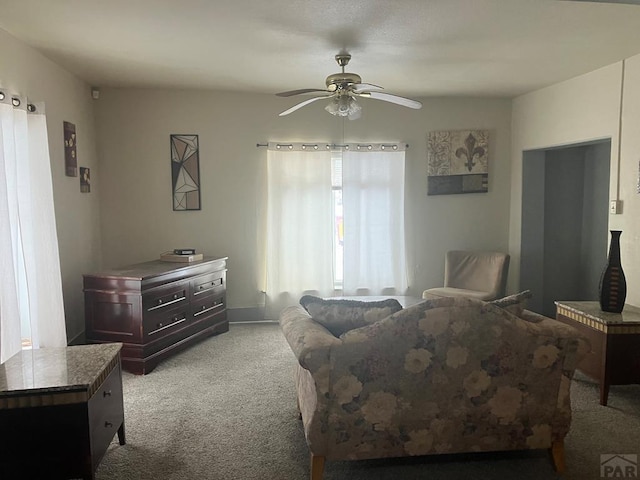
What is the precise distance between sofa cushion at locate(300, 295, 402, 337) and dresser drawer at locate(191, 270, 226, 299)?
7.69ft

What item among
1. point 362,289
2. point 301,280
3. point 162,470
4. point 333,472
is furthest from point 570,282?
point 162,470

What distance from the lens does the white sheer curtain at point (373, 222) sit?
207 inches

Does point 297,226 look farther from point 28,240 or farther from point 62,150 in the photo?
point 28,240

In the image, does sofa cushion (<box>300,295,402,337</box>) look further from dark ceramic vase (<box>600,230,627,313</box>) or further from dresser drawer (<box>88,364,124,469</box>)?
dark ceramic vase (<box>600,230,627,313</box>)

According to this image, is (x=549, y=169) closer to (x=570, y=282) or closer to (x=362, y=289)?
(x=570, y=282)

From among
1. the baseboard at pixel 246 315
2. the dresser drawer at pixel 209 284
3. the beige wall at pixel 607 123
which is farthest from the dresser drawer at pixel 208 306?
the beige wall at pixel 607 123

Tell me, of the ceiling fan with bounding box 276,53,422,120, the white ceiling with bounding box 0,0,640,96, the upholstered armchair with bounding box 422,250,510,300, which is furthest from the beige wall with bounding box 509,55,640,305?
the ceiling fan with bounding box 276,53,422,120

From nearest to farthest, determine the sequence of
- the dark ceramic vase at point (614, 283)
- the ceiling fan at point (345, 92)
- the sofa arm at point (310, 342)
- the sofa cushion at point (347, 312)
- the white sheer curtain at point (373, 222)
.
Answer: the sofa arm at point (310, 342), the sofa cushion at point (347, 312), the dark ceramic vase at point (614, 283), the ceiling fan at point (345, 92), the white sheer curtain at point (373, 222)

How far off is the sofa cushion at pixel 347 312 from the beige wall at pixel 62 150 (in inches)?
103

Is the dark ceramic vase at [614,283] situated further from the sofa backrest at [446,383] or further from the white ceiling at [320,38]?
the white ceiling at [320,38]

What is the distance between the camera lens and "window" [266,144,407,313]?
16.9ft

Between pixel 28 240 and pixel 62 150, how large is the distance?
1066mm

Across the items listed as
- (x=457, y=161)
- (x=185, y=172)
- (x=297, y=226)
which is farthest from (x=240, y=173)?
(x=457, y=161)

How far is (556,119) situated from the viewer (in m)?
4.69
